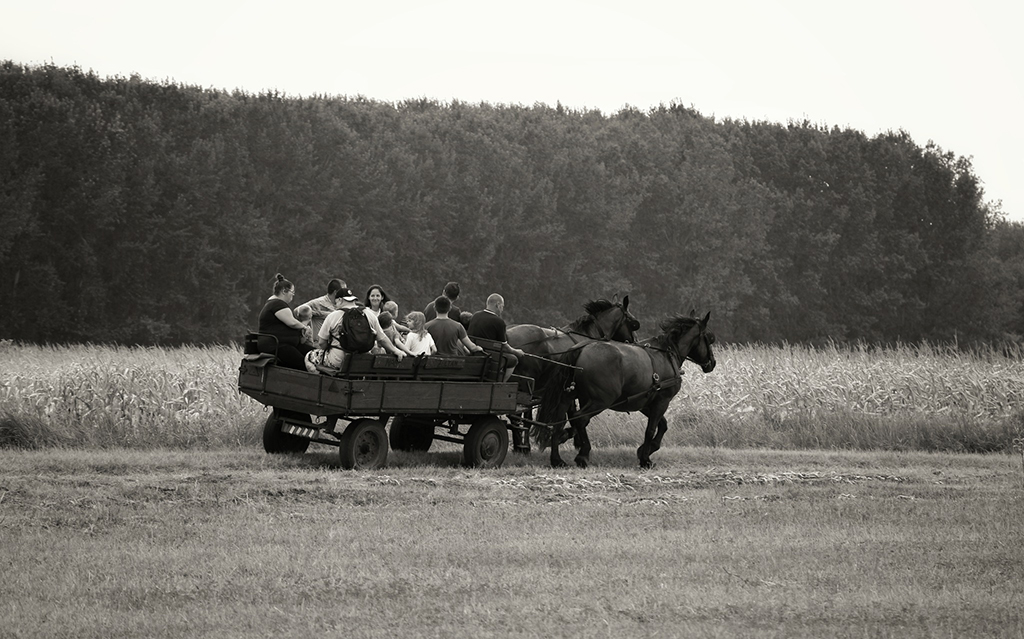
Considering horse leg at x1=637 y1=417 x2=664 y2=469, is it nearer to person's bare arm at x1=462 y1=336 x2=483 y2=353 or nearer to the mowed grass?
the mowed grass

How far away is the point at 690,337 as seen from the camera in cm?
1644

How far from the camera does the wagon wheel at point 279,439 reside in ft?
45.9

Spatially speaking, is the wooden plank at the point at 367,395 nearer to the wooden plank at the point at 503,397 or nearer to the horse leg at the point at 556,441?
the wooden plank at the point at 503,397

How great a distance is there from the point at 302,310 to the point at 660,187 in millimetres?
32378

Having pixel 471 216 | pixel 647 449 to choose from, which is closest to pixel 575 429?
pixel 647 449

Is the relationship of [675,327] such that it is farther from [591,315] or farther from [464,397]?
[464,397]

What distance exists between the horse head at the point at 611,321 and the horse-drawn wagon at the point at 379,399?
65.1 inches

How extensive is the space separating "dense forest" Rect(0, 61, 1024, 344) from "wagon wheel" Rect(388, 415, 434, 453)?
63.1ft

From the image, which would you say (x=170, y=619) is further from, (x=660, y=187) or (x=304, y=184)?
(x=660, y=187)

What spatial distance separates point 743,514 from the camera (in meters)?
10.8

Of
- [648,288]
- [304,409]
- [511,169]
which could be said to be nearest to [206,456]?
[304,409]

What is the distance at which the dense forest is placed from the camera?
33.4 m

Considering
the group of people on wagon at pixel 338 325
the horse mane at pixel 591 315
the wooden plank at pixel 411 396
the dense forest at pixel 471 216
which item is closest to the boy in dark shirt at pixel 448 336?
the group of people on wagon at pixel 338 325

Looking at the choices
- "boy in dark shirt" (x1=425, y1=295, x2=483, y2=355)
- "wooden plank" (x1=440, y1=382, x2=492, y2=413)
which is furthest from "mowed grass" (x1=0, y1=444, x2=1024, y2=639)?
"boy in dark shirt" (x1=425, y1=295, x2=483, y2=355)
